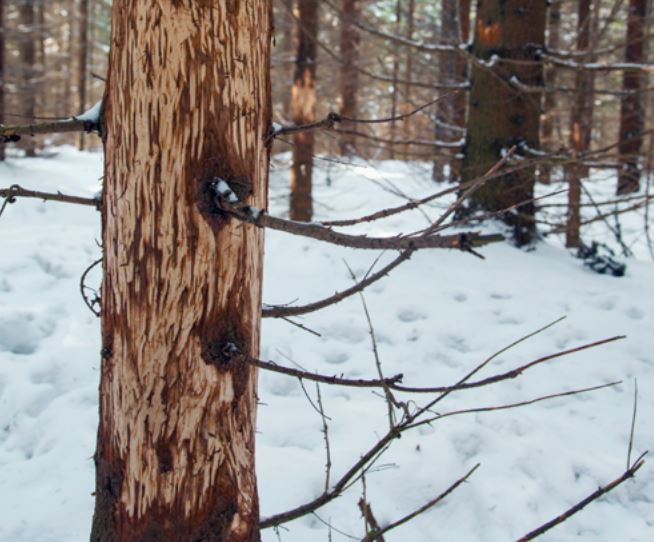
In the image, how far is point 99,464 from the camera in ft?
5.86

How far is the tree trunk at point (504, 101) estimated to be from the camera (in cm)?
562

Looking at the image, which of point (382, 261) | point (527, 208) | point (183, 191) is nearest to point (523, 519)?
point (183, 191)

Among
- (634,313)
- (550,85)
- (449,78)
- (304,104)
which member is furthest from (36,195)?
(550,85)

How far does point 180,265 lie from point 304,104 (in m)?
7.06

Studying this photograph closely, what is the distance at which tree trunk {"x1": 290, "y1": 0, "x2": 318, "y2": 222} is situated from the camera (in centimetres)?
815

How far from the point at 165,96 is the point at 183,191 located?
0.75 ft

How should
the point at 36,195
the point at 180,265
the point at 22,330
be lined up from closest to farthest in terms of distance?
1. the point at 180,265
2. the point at 36,195
3. the point at 22,330

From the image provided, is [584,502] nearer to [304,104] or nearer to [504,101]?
[504,101]

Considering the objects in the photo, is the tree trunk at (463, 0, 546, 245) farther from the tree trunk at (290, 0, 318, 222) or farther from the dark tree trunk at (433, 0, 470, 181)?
the tree trunk at (290, 0, 318, 222)

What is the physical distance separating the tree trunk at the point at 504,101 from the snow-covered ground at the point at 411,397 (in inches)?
19.3

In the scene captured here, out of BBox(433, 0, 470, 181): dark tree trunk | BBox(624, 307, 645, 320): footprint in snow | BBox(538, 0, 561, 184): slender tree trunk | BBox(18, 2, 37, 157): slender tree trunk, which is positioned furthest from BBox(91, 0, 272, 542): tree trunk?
BBox(18, 2, 37, 157): slender tree trunk

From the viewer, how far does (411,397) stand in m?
3.76

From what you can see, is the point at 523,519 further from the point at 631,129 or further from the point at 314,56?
the point at 631,129

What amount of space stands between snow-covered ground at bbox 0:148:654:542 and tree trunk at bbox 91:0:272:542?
70 cm
